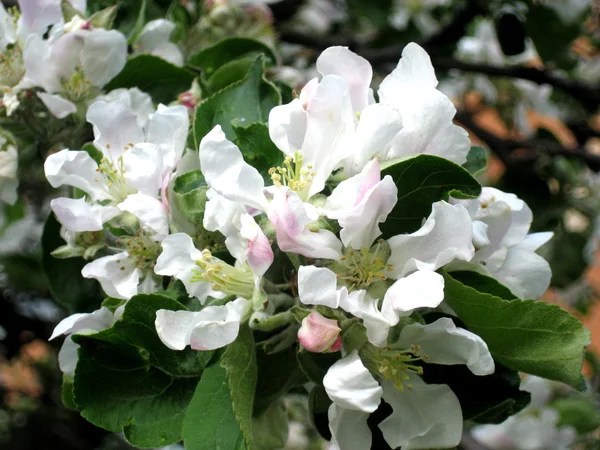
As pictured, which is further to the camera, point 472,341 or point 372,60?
point 372,60

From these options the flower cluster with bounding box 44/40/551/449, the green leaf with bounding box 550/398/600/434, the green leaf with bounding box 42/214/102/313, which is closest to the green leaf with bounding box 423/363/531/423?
the flower cluster with bounding box 44/40/551/449

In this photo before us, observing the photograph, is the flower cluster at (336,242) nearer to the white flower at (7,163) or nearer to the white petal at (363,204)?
the white petal at (363,204)

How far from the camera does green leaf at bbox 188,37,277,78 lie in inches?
32.1

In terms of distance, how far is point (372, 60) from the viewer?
1.39 metres

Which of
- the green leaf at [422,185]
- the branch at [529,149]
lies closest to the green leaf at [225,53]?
the green leaf at [422,185]

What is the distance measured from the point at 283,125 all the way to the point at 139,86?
0.28 m

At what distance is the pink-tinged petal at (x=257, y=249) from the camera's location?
0.50m

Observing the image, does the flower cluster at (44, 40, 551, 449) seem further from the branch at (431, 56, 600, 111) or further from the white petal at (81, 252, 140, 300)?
the branch at (431, 56, 600, 111)

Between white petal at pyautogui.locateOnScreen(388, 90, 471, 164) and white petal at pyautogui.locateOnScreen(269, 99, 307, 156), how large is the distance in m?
0.07

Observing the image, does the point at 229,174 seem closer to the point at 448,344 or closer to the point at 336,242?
the point at 336,242

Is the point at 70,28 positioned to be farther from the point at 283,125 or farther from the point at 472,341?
the point at 472,341

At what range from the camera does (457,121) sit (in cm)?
177

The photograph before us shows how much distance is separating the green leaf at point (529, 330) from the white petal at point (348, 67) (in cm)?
17

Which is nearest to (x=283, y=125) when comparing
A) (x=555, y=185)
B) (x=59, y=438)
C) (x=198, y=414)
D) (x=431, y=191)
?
(x=431, y=191)
